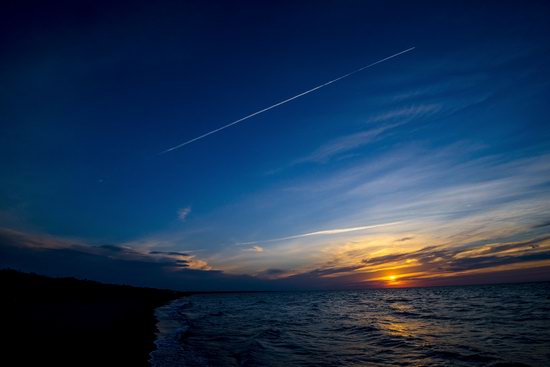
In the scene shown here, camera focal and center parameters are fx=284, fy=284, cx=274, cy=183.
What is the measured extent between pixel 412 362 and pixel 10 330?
60.7 feet

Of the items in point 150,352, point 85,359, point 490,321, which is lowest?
point 490,321

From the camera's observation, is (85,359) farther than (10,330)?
No

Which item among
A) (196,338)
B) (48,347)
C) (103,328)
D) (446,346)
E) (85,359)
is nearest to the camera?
(85,359)

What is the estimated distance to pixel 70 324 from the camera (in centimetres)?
1692

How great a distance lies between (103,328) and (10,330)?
455cm

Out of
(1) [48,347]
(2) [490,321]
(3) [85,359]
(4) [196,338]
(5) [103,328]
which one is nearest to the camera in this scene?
(3) [85,359]

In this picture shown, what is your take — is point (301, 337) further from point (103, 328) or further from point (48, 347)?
point (48, 347)

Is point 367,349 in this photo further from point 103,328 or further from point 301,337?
point 103,328

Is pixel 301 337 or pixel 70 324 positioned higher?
pixel 70 324

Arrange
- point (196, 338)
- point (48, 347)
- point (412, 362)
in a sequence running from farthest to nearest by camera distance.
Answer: point (196, 338), point (412, 362), point (48, 347)

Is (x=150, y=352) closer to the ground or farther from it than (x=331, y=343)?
farther from it

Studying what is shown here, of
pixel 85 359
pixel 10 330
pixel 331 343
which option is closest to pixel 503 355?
pixel 331 343

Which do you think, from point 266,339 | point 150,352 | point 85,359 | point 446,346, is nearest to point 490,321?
point 446,346

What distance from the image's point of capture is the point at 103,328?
658 inches
